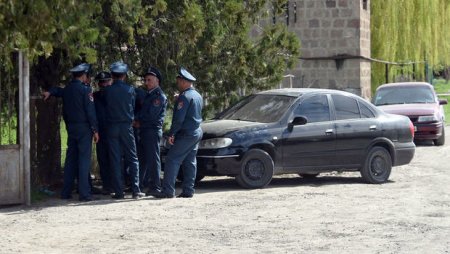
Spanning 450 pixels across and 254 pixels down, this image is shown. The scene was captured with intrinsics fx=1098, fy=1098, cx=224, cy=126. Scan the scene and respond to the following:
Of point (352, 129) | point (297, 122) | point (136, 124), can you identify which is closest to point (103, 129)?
point (136, 124)

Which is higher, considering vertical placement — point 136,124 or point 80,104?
point 80,104

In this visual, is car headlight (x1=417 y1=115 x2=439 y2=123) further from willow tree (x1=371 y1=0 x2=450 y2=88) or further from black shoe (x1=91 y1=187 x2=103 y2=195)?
willow tree (x1=371 y1=0 x2=450 y2=88)

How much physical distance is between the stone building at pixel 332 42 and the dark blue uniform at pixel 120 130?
50.9ft

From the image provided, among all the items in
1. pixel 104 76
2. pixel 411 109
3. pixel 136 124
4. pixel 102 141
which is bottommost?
pixel 102 141

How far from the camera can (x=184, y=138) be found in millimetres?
15141

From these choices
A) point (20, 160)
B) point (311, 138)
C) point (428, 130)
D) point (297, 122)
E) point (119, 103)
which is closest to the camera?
point (20, 160)

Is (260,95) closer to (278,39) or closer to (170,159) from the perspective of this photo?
(278,39)

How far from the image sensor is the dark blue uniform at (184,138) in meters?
15.1

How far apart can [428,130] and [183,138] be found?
37.2ft

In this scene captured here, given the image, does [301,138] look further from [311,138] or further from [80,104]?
[80,104]

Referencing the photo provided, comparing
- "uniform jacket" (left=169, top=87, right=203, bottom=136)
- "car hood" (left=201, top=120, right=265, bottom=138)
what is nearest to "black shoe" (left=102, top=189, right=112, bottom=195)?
"uniform jacket" (left=169, top=87, right=203, bottom=136)

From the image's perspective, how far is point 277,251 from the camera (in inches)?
419

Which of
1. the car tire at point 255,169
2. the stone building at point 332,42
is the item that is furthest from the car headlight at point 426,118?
the car tire at point 255,169

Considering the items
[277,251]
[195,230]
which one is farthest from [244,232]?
[277,251]
